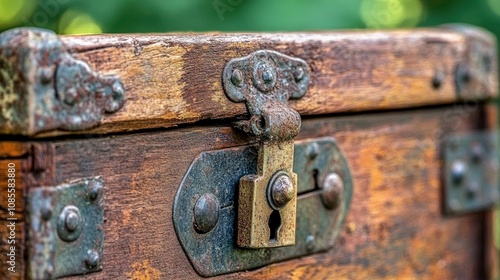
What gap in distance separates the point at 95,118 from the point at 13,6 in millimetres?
1209

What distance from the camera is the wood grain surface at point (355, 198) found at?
3.37ft

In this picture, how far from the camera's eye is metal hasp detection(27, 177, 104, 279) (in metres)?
0.93

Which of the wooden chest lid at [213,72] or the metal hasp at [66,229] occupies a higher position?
the wooden chest lid at [213,72]

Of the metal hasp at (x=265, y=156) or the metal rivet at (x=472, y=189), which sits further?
the metal rivet at (x=472, y=189)

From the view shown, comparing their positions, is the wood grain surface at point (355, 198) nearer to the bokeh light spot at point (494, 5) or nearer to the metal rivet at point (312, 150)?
the metal rivet at point (312, 150)

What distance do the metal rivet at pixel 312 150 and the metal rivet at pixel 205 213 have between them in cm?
21

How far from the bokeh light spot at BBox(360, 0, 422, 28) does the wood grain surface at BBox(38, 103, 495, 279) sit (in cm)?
57

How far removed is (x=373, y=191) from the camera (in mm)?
1445

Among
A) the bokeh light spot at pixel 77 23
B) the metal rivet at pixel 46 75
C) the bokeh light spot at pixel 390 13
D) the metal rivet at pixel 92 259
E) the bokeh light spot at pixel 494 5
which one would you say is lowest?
the metal rivet at pixel 92 259

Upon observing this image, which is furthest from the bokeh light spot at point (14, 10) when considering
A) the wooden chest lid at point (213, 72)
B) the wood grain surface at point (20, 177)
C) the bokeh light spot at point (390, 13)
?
the wood grain surface at point (20, 177)

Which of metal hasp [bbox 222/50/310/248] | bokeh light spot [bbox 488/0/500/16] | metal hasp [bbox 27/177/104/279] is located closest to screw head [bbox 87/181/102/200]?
metal hasp [bbox 27/177/104/279]

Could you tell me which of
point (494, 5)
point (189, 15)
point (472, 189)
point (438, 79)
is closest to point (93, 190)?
point (438, 79)

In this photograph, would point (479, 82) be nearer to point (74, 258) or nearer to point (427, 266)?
point (427, 266)

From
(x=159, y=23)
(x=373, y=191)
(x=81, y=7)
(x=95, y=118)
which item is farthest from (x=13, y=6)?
(x=95, y=118)
